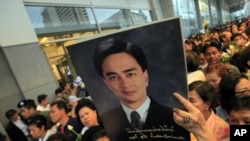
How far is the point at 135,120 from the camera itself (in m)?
1.02

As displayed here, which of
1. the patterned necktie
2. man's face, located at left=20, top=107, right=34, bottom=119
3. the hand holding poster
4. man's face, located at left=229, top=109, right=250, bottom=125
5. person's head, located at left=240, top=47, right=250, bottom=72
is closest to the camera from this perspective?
the hand holding poster

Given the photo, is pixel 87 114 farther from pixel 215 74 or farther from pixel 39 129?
pixel 215 74

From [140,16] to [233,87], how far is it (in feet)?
30.3

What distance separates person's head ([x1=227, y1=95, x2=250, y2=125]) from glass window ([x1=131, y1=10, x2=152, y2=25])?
902 centimetres

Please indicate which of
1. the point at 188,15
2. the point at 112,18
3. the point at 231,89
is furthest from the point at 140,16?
the point at 231,89

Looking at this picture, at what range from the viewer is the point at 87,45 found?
992 mm

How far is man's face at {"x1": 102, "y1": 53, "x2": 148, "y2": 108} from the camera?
0.93 meters

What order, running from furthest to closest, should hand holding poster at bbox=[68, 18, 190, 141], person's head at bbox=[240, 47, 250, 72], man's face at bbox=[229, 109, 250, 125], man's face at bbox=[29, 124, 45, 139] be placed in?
man's face at bbox=[29, 124, 45, 139] < person's head at bbox=[240, 47, 250, 72] < man's face at bbox=[229, 109, 250, 125] < hand holding poster at bbox=[68, 18, 190, 141]

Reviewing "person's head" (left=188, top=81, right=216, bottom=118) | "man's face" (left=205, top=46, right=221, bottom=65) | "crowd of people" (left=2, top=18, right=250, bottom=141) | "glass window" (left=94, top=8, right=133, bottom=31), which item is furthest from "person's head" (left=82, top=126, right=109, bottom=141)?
"glass window" (left=94, top=8, right=133, bottom=31)

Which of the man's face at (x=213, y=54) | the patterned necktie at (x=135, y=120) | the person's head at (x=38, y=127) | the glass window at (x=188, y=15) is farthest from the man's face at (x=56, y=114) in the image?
the glass window at (x=188, y=15)

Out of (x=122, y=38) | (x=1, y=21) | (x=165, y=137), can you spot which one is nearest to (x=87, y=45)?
(x=122, y=38)

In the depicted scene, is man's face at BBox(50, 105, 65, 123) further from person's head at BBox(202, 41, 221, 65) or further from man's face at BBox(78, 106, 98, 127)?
person's head at BBox(202, 41, 221, 65)

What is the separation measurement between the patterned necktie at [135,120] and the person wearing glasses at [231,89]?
1108 millimetres

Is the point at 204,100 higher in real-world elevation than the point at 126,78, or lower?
lower
